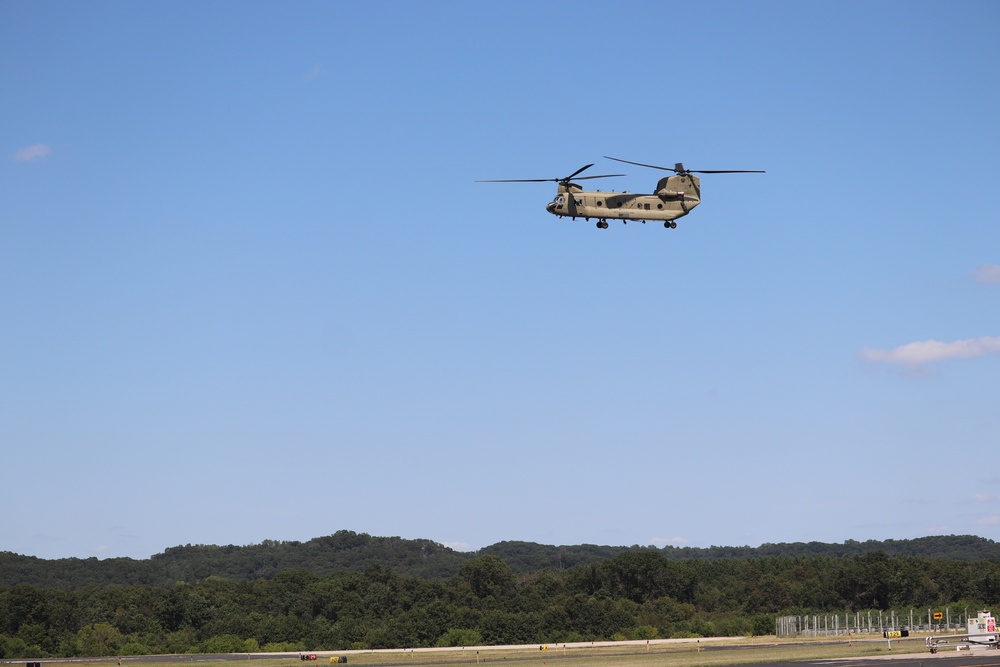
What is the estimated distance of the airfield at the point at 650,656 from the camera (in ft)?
238

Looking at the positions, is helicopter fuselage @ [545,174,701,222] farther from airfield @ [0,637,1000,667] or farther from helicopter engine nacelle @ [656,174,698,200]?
airfield @ [0,637,1000,667]

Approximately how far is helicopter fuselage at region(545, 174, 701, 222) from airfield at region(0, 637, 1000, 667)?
30621mm

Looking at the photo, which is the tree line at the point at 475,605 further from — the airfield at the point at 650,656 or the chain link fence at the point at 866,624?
the airfield at the point at 650,656

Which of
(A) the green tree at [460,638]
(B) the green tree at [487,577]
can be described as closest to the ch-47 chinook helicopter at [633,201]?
(A) the green tree at [460,638]

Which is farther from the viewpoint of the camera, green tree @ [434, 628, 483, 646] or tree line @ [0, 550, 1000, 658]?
tree line @ [0, 550, 1000, 658]

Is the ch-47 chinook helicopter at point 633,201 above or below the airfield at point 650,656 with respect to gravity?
above

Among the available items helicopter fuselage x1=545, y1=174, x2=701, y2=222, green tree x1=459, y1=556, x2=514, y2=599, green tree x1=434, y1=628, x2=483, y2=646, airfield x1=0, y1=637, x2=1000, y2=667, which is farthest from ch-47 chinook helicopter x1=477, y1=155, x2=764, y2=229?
green tree x1=459, y1=556, x2=514, y2=599

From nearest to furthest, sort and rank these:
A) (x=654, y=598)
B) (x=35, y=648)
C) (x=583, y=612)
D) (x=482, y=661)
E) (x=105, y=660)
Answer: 1. (x=482, y=661)
2. (x=105, y=660)
3. (x=35, y=648)
4. (x=583, y=612)
5. (x=654, y=598)

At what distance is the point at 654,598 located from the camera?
159m

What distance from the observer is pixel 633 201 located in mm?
85375

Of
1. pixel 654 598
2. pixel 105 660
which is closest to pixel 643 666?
pixel 105 660

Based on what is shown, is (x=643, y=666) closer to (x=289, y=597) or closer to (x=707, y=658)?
(x=707, y=658)

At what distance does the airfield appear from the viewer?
7269cm

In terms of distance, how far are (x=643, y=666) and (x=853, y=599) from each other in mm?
81429
